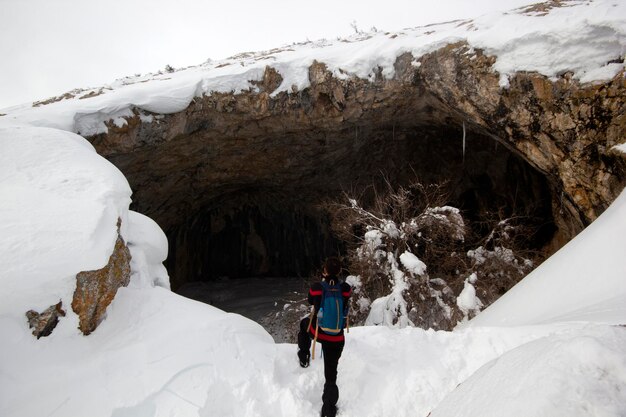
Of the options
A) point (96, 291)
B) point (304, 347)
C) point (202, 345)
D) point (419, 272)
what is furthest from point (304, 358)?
point (419, 272)

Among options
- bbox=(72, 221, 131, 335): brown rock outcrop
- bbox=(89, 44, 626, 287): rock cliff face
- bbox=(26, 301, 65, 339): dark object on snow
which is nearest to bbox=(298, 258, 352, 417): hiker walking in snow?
bbox=(72, 221, 131, 335): brown rock outcrop

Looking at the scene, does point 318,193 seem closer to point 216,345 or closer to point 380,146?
point 380,146

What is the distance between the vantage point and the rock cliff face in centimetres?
695

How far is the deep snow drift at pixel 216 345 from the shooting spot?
6.78ft

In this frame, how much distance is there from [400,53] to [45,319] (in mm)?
8400

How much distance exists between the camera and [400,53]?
8.95m

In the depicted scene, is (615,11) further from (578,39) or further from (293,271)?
(293,271)

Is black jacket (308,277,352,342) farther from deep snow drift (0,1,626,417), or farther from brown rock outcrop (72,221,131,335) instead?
brown rock outcrop (72,221,131,335)

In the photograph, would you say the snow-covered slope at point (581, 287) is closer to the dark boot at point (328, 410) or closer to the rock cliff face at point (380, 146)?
the dark boot at point (328, 410)

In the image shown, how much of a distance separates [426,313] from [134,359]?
5.94m

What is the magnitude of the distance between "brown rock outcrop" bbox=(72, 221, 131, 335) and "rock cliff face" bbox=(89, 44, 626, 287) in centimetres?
599

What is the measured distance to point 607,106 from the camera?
638 cm

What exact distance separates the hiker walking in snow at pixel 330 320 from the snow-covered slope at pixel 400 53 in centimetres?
591

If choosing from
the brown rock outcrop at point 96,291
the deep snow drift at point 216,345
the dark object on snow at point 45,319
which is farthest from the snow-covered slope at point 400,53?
the dark object on snow at point 45,319
